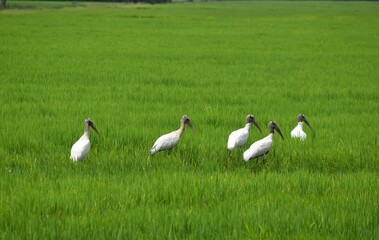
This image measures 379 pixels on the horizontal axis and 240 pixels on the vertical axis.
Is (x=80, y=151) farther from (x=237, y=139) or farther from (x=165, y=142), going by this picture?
(x=237, y=139)

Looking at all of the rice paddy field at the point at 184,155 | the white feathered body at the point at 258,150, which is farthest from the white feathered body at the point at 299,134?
the white feathered body at the point at 258,150

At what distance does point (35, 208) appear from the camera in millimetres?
5031

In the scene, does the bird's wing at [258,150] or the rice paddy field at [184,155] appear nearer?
the rice paddy field at [184,155]

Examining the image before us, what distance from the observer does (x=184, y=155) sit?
306 inches

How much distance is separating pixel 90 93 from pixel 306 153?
6.57 metres

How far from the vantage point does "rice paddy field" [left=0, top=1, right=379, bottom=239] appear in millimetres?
4781

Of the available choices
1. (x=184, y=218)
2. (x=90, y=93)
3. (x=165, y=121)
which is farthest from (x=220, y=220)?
(x=90, y=93)

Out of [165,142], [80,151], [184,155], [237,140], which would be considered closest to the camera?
[80,151]

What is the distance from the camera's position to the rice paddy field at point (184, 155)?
4.78m

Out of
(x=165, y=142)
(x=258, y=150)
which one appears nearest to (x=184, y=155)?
(x=165, y=142)

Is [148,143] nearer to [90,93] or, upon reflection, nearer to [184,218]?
[184,218]

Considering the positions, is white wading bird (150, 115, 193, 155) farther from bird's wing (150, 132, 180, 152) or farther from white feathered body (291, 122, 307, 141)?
white feathered body (291, 122, 307, 141)

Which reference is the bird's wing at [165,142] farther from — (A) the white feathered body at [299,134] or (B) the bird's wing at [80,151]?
(A) the white feathered body at [299,134]

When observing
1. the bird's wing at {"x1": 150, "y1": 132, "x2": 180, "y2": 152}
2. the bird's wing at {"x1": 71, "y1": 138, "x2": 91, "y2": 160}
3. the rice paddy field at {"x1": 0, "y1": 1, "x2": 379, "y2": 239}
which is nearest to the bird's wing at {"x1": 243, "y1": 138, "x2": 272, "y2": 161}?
the rice paddy field at {"x1": 0, "y1": 1, "x2": 379, "y2": 239}
